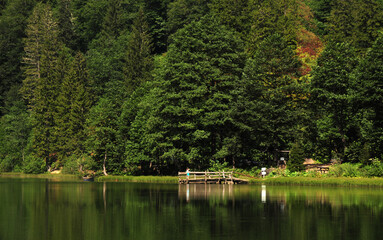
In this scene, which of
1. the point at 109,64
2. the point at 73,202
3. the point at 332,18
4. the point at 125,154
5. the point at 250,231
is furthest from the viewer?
the point at 109,64

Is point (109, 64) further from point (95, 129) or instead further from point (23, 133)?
point (95, 129)

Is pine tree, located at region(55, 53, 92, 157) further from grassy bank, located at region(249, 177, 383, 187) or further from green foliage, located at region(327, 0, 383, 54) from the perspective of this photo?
green foliage, located at region(327, 0, 383, 54)

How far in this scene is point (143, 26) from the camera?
123438 millimetres

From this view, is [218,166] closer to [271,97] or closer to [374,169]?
[271,97]

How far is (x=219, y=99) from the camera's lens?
75.6 m

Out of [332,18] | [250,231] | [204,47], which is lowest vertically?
[250,231]

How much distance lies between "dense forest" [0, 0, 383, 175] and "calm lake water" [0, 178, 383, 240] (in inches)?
899

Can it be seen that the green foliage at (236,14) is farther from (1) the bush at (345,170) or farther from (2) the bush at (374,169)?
(2) the bush at (374,169)

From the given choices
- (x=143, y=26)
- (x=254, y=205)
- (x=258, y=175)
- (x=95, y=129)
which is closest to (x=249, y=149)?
(x=258, y=175)

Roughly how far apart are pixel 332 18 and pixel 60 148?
5969 centimetres

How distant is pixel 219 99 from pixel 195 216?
42.3 meters

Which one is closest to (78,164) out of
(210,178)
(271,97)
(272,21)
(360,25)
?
(210,178)

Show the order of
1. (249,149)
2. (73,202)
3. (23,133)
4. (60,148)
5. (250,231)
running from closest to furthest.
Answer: (250,231)
(73,202)
(249,149)
(60,148)
(23,133)

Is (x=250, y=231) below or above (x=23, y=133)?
below
